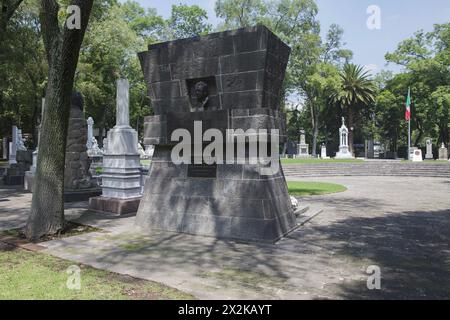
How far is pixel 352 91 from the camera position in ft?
170

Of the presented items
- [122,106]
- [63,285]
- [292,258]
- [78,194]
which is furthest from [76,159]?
[292,258]

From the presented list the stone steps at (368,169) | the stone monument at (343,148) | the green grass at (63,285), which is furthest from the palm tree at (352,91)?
the green grass at (63,285)

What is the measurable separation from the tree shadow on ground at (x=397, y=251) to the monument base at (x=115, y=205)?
4634 millimetres

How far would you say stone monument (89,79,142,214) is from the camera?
9.38m

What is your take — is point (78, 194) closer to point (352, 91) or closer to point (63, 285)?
point (63, 285)

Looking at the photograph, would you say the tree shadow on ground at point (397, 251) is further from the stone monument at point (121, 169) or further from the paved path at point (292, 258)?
the stone monument at point (121, 169)

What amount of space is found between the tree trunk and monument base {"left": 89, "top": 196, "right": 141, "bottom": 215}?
251cm

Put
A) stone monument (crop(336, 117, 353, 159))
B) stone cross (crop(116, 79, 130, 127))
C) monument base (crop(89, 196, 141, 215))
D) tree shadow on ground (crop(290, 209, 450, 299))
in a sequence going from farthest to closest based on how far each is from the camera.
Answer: stone monument (crop(336, 117, 353, 159)) < stone cross (crop(116, 79, 130, 127)) < monument base (crop(89, 196, 141, 215)) < tree shadow on ground (crop(290, 209, 450, 299))

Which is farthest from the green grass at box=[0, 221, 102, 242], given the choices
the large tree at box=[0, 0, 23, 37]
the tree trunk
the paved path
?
the large tree at box=[0, 0, 23, 37]

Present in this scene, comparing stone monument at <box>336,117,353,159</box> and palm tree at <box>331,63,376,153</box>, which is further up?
palm tree at <box>331,63,376,153</box>

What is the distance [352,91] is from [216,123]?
50.1 m

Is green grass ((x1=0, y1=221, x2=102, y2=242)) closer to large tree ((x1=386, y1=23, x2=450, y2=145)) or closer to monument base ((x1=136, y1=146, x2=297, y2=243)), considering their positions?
monument base ((x1=136, y1=146, x2=297, y2=243))
